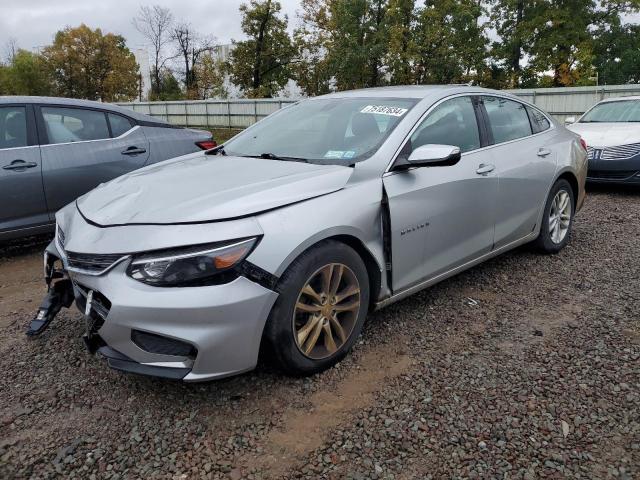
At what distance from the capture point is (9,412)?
264cm

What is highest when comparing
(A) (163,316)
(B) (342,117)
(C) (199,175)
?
(B) (342,117)

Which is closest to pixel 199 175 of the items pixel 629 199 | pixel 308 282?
pixel 308 282

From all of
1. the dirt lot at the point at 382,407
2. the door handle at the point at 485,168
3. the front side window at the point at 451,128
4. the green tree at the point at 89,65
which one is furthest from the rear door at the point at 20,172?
the green tree at the point at 89,65

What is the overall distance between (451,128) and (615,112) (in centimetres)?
658

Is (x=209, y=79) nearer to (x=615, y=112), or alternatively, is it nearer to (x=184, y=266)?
(x=615, y=112)

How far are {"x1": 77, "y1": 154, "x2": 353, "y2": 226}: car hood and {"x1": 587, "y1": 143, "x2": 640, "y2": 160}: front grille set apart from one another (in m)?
6.14

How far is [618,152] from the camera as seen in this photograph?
25.1 feet

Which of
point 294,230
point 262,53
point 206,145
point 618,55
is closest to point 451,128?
point 294,230

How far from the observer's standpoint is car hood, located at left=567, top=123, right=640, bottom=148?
7715mm

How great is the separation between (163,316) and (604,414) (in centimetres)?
207

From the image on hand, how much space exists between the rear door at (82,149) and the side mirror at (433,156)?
11.1ft

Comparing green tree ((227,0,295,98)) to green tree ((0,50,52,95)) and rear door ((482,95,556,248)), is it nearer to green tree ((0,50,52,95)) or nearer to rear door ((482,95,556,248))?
green tree ((0,50,52,95))

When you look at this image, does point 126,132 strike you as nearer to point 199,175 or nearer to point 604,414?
point 199,175

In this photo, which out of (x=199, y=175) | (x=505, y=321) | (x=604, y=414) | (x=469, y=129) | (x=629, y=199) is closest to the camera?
(x=604, y=414)
